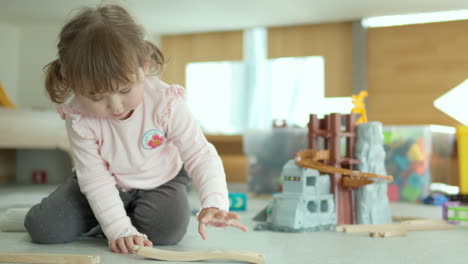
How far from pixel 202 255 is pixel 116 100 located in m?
0.27

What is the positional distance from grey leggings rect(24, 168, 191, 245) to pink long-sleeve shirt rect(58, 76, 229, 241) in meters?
0.07

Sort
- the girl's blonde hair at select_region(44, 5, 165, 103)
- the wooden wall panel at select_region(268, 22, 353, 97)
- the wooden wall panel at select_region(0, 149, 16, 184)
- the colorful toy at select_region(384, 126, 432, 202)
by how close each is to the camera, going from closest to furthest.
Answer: the girl's blonde hair at select_region(44, 5, 165, 103), the colorful toy at select_region(384, 126, 432, 202), the wooden wall panel at select_region(268, 22, 353, 97), the wooden wall panel at select_region(0, 149, 16, 184)

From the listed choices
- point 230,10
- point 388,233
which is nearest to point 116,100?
point 388,233

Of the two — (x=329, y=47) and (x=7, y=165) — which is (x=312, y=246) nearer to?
(x=329, y=47)

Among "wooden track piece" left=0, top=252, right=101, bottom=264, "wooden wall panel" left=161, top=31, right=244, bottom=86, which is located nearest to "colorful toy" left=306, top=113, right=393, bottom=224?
"wooden track piece" left=0, top=252, right=101, bottom=264

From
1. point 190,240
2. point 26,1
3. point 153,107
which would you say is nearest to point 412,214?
point 190,240

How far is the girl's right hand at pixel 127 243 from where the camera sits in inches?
31.8

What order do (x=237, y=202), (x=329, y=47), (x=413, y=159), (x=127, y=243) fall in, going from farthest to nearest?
(x=329, y=47), (x=413, y=159), (x=237, y=202), (x=127, y=243)

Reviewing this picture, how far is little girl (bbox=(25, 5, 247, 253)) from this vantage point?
0.71 meters

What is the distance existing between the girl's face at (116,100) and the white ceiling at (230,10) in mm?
1746

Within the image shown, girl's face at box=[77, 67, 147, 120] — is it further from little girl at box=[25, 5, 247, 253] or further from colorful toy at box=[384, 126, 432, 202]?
colorful toy at box=[384, 126, 432, 202]

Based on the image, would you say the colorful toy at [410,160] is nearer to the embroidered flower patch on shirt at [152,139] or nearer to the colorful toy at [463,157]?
the colorful toy at [463,157]

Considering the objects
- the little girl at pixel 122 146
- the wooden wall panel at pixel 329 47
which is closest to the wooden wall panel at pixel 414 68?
the wooden wall panel at pixel 329 47

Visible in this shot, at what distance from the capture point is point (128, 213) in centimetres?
96
